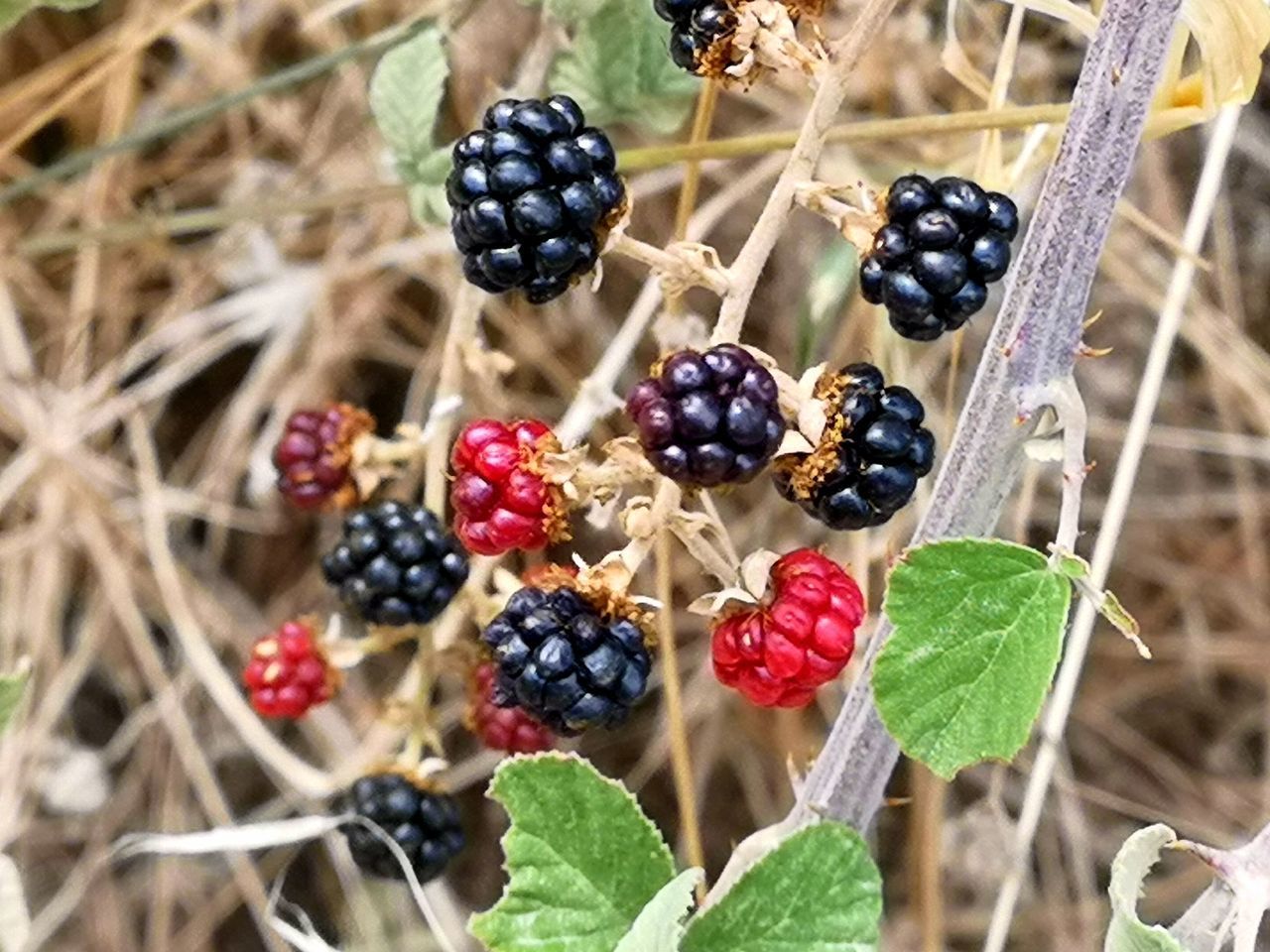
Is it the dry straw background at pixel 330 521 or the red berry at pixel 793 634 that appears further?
the dry straw background at pixel 330 521

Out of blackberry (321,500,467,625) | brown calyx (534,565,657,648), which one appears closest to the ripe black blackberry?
brown calyx (534,565,657,648)

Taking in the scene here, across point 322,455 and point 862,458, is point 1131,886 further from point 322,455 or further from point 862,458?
point 322,455

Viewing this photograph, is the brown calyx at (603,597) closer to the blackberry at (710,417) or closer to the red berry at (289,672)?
the blackberry at (710,417)

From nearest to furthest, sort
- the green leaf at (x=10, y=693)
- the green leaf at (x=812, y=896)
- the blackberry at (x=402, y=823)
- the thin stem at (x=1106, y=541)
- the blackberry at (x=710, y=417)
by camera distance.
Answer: the blackberry at (x=710, y=417) → the green leaf at (x=812, y=896) → the green leaf at (x=10, y=693) → the blackberry at (x=402, y=823) → the thin stem at (x=1106, y=541)

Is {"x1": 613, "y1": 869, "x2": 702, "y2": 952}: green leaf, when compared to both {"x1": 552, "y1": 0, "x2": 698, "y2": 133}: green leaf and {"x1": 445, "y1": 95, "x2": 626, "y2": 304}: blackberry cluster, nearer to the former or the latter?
{"x1": 445, "y1": 95, "x2": 626, "y2": 304}: blackberry cluster

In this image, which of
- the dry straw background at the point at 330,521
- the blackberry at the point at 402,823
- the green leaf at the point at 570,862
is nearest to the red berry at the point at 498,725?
the blackberry at the point at 402,823

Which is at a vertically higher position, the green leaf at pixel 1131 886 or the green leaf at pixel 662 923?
the green leaf at pixel 1131 886

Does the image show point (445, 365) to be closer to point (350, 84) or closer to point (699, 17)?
point (699, 17)
